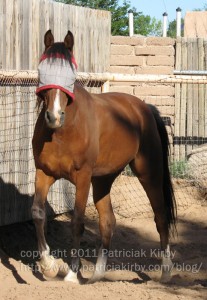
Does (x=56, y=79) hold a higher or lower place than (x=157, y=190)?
higher

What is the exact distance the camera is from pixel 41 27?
8.03m

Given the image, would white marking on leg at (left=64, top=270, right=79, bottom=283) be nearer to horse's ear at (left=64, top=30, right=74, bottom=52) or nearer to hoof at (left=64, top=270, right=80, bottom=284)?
hoof at (left=64, top=270, right=80, bottom=284)

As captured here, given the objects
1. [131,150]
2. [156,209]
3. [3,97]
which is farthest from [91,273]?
[3,97]

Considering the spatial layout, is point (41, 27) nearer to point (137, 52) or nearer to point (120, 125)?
point (120, 125)

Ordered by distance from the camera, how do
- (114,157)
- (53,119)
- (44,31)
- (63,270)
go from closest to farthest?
(53,119) < (114,157) < (63,270) < (44,31)

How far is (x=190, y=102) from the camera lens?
12641mm

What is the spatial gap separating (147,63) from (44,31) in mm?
4684

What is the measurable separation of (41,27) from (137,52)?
4715 millimetres

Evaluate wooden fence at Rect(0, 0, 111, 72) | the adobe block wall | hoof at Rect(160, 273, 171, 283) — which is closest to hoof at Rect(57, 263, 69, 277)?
hoof at Rect(160, 273, 171, 283)

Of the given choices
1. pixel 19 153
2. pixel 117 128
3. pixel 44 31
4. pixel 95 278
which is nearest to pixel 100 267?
pixel 95 278

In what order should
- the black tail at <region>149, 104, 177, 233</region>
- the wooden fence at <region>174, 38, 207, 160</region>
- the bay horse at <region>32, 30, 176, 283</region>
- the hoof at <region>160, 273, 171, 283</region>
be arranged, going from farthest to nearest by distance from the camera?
the wooden fence at <region>174, 38, 207, 160</region> < the black tail at <region>149, 104, 177, 233</region> < the hoof at <region>160, 273, 171, 283</region> < the bay horse at <region>32, 30, 176, 283</region>

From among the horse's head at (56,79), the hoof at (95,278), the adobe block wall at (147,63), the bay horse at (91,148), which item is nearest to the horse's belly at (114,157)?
the bay horse at (91,148)

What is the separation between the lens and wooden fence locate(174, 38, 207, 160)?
12469 millimetres

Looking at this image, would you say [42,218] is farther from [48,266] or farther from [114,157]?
[114,157]
